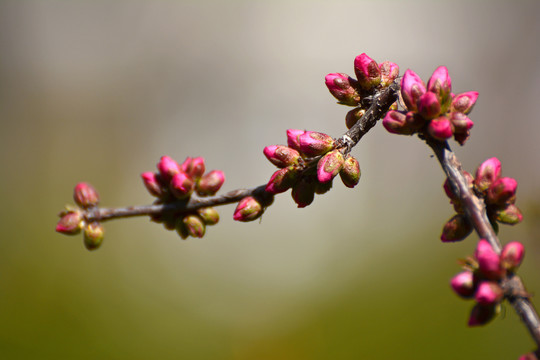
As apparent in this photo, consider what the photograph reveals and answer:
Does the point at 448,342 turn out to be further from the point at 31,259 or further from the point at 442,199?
the point at 31,259

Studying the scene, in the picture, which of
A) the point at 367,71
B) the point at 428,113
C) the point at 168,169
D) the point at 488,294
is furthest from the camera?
the point at 168,169

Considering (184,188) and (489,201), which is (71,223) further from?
(489,201)

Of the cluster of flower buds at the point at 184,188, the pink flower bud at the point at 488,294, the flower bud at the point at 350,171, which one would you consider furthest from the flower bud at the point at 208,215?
the pink flower bud at the point at 488,294

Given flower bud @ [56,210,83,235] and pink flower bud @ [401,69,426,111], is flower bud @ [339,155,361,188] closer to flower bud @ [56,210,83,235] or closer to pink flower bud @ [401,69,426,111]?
pink flower bud @ [401,69,426,111]

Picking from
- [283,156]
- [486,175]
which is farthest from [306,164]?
[486,175]

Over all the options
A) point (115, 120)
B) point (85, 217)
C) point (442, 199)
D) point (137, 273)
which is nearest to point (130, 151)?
point (115, 120)

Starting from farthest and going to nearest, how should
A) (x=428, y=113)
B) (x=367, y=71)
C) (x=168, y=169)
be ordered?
(x=168, y=169) → (x=367, y=71) → (x=428, y=113)

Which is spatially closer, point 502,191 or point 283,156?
point 502,191
